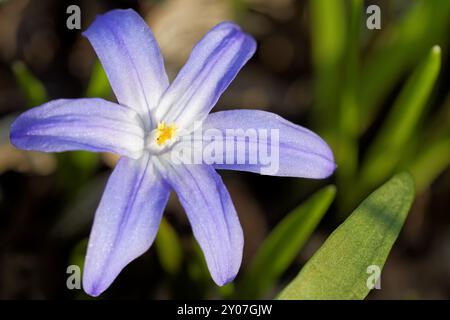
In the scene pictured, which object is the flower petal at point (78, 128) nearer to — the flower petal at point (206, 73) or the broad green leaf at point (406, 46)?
the flower petal at point (206, 73)

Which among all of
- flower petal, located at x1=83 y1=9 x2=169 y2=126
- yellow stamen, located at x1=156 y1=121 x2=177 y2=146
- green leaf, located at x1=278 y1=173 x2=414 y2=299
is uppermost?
flower petal, located at x1=83 y1=9 x2=169 y2=126

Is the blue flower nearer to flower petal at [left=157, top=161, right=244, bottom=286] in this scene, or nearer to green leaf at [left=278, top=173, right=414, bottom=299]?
flower petal at [left=157, top=161, right=244, bottom=286]

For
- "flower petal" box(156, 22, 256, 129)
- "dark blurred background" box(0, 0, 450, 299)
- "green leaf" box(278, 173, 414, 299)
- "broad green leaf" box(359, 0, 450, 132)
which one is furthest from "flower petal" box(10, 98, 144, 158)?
"broad green leaf" box(359, 0, 450, 132)

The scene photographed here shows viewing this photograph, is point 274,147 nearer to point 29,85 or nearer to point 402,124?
point 402,124

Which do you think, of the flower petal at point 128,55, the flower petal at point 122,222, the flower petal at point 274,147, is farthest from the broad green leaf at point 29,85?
the flower petal at point 274,147

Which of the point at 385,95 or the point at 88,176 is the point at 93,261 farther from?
the point at 385,95
